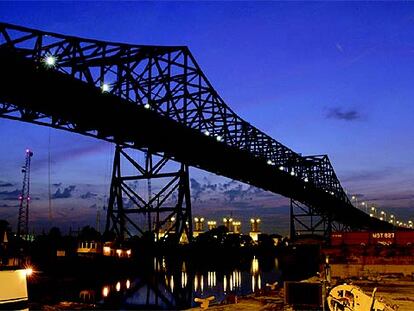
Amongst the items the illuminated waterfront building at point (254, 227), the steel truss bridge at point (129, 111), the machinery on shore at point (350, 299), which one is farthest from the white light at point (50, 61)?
the illuminated waterfront building at point (254, 227)

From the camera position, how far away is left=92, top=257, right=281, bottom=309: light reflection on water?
1441 inches

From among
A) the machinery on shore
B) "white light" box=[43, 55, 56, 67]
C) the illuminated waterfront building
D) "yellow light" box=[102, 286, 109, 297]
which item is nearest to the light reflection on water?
"yellow light" box=[102, 286, 109, 297]

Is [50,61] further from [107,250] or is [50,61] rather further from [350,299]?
[350,299]

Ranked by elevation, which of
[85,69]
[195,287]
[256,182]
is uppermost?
[85,69]

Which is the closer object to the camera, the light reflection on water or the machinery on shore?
the machinery on shore

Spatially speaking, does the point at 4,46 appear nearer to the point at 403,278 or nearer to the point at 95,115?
the point at 95,115

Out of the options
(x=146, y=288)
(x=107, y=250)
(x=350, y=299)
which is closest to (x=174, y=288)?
(x=146, y=288)

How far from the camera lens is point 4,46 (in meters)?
34.3

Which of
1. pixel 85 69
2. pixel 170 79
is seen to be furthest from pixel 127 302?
pixel 170 79

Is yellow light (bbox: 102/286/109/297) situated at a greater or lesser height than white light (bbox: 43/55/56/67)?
lesser

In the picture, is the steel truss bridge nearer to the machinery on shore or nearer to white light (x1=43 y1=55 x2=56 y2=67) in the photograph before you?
white light (x1=43 y1=55 x2=56 y2=67)

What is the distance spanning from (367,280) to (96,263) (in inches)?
1294

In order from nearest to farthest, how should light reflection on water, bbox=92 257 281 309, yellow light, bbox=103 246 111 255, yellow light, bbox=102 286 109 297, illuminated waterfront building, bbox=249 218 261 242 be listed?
light reflection on water, bbox=92 257 281 309 < yellow light, bbox=102 286 109 297 < yellow light, bbox=103 246 111 255 < illuminated waterfront building, bbox=249 218 261 242

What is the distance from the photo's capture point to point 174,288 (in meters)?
44.5
